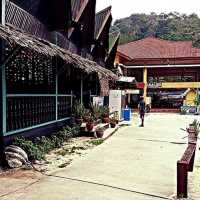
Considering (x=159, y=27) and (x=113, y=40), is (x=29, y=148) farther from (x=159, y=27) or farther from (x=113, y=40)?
(x=159, y=27)

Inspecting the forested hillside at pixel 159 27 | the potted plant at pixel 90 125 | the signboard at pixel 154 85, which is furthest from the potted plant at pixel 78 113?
the forested hillside at pixel 159 27

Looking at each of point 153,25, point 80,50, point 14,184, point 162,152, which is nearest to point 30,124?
point 14,184

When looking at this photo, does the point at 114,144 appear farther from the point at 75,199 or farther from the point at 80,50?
the point at 75,199

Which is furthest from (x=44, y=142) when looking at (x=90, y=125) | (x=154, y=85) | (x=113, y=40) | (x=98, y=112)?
(x=154, y=85)

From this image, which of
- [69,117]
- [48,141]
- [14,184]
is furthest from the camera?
[69,117]

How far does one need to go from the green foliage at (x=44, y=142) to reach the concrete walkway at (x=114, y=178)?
111cm

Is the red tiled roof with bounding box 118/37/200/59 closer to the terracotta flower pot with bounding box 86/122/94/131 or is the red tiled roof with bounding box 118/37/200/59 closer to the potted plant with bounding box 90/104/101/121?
the potted plant with bounding box 90/104/101/121

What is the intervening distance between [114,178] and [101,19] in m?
13.5

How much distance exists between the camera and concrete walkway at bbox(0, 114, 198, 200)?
20.9 feet

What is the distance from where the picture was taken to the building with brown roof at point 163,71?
37.2 meters

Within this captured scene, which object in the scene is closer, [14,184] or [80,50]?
[14,184]

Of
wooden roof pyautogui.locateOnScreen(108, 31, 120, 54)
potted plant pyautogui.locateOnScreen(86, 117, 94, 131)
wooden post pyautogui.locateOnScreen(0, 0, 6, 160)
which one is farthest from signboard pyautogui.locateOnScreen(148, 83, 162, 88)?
wooden post pyautogui.locateOnScreen(0, 0, 6, 160)

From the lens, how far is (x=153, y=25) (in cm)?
8838

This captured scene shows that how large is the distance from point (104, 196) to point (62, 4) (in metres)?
7.93
